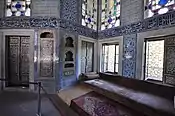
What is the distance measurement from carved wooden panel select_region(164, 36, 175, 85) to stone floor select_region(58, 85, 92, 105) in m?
2.32

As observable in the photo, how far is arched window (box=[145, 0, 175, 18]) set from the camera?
11.9 feet

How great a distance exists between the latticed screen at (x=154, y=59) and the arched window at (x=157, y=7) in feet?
2.69

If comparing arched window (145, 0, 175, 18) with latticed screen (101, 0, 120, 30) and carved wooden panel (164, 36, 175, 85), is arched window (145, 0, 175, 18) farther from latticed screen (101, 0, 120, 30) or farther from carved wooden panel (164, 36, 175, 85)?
latticed screen (101, 0, 120, 30)

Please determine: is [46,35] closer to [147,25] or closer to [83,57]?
[83,57]

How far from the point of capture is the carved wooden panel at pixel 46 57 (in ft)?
15.3

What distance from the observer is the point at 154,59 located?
402 cm

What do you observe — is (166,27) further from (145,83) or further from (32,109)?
(32,109)

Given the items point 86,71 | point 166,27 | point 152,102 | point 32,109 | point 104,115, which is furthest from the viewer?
point 86,71

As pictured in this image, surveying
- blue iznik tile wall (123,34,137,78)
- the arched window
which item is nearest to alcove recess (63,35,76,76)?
blue iznik tile wall (123,34,137,78)

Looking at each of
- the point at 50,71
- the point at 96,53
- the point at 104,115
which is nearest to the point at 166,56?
the point at 104,115

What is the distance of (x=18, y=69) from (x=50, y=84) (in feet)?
4.59

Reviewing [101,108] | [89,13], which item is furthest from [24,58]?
[101,108]

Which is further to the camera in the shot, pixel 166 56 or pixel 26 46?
pixel 26 46

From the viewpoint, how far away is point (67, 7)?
4.98 meters
